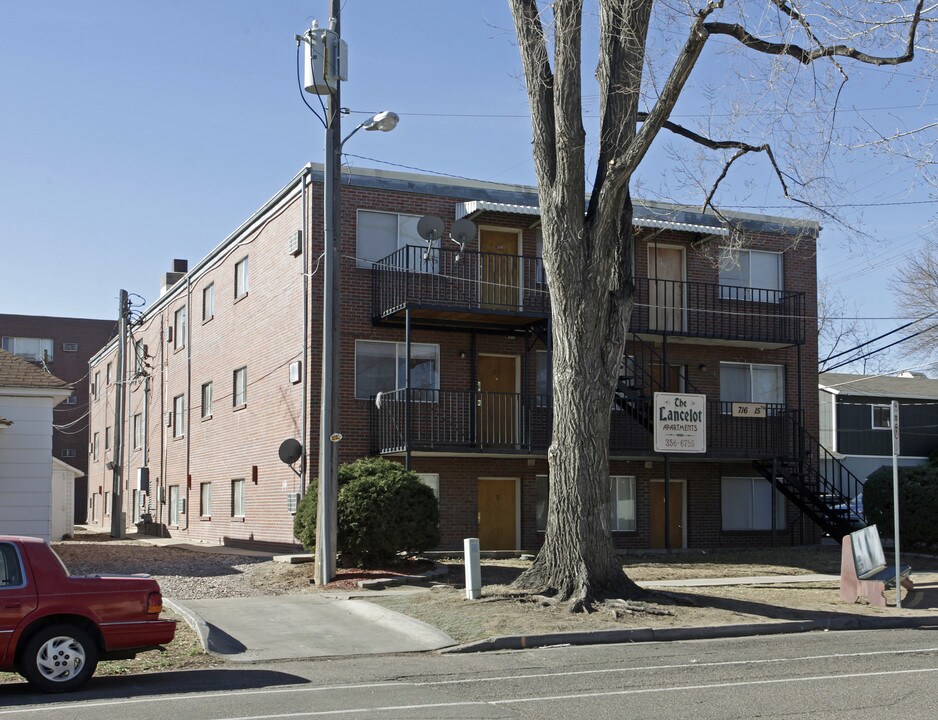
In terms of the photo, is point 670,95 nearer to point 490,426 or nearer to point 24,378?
point 490,426

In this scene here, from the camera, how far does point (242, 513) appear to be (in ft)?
90.7

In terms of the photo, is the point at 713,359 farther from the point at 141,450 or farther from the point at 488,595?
the point at 141,450

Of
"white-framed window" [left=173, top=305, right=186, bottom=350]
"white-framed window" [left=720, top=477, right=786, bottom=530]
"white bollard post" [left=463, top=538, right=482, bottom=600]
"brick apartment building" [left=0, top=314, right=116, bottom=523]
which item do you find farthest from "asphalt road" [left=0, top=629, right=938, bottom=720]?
"brick apartment building" [left=0, top=314, right=116, bottom=523]

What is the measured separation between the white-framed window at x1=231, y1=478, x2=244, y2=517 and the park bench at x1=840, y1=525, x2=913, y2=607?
52.9 ft

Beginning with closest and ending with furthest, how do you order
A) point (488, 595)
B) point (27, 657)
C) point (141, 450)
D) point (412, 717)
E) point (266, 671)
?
point (412, 717) → point (27, 657) → point (266, 671) → point (488, 595) → point (141, 450)

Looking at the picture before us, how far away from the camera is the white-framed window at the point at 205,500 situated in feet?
101

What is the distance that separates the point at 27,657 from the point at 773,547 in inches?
807

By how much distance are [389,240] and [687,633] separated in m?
13.2

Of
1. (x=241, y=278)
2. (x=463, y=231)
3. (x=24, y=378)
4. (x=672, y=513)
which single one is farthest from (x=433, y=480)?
(x=24, y=378)

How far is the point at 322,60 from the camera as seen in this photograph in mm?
17219

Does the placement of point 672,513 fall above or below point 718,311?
below

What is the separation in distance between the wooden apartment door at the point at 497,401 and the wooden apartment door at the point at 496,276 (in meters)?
1.58

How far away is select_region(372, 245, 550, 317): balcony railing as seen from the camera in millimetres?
23297

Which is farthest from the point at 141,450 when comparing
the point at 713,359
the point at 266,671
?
the point at 266,671
